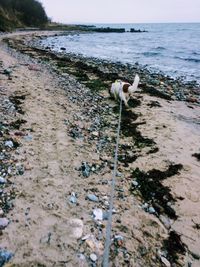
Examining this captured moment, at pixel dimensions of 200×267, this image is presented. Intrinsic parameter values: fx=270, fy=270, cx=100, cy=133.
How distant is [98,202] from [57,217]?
0.75 metres

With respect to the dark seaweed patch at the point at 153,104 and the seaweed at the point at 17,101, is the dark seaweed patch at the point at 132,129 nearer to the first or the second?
the dark seaweed patch at the point at 153,104

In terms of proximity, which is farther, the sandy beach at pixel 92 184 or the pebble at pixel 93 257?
the sandy beach at pixel 92 184

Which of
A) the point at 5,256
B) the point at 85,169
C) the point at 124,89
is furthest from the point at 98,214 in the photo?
the point at 124,89

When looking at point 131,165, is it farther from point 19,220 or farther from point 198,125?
point 198,125

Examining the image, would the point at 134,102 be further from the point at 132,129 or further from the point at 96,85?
the point at 96,85

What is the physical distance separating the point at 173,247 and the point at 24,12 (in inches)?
2871

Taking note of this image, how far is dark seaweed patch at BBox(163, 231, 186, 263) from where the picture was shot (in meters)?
3.53

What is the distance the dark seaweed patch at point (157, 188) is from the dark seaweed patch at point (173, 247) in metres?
0.47

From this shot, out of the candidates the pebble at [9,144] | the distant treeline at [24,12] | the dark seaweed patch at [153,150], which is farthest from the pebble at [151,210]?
the distant treeline at [24,12]

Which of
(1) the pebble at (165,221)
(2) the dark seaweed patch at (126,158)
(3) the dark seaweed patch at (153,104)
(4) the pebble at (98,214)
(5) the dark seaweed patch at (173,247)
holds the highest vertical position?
(4) the pebble at (98,214)

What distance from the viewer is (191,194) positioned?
4734 millimetres

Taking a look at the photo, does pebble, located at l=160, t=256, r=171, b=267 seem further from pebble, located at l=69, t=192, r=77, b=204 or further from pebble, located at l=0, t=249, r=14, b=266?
pebble, located at l=0, t=249, r=14, b=266

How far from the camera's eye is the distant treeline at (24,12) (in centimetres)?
5988

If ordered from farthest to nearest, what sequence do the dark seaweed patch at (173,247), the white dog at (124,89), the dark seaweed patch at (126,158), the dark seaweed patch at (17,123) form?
the white dog at (124,89), the dark seaweed patch at (17,123), the dark seaweed patch at (126,158), the dark seaweed patch at (173,247)
